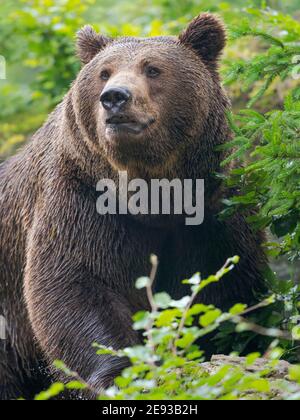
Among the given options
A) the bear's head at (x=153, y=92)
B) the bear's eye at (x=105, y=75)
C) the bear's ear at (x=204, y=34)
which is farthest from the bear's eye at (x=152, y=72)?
the bear's ear at (x=204, y=34)

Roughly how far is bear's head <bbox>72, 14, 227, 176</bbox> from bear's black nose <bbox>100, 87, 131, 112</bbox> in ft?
0.40

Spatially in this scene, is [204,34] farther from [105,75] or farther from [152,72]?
[105,75]

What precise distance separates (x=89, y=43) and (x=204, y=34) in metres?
0.94

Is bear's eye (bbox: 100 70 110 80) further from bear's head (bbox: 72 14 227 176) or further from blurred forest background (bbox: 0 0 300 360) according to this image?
blurred forest background (bbox: 0 0 300 360)

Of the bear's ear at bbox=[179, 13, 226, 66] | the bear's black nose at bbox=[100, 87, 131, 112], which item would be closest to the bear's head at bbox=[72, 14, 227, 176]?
the bear's ear at bbox=[179, 13, 226, 66]

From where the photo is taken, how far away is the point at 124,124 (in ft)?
24.2

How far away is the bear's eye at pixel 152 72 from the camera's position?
796 centimetres

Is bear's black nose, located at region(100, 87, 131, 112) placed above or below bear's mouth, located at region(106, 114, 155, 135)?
above

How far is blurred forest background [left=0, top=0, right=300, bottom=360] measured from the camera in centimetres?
727

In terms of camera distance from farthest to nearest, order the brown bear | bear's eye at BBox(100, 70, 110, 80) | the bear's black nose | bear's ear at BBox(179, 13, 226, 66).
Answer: bear's ear at BBox(179, 13, 226, 66) < bear's eye at BBox(100, 70, 110, 80) < the brown bear < the bear's black nose

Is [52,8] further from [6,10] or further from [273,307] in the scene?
[273,307]
